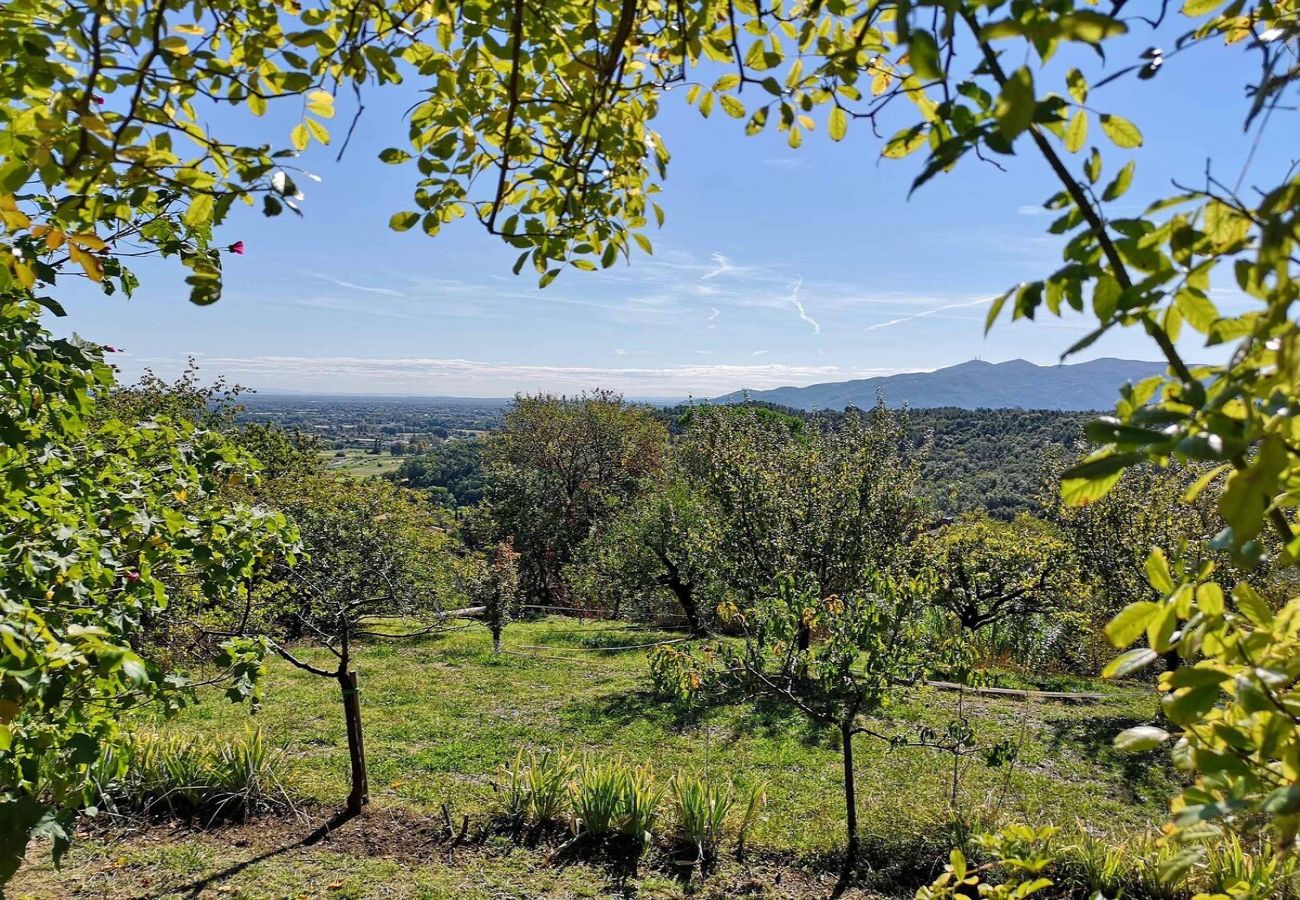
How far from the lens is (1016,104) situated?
1.65 feet

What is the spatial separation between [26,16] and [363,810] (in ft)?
18.8

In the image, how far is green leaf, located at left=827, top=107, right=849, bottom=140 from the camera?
1.39 metres

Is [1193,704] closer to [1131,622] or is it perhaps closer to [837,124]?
[1131,622]

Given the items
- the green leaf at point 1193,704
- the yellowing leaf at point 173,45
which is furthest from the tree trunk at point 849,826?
the yellowing leaf at point 173,45

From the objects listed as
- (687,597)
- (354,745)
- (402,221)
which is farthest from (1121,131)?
(687,597)

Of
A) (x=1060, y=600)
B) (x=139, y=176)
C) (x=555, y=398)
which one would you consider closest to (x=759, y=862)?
(x=139, y=176)

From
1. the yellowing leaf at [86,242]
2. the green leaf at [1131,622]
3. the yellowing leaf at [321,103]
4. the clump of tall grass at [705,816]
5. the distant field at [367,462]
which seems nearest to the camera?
the green leaf at [1131,622]

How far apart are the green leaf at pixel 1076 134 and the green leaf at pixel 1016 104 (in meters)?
0.42

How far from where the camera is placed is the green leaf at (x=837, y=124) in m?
1.39

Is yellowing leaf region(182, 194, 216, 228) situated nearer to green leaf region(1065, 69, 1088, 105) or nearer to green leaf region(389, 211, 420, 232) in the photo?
green leaf region(389, 211, 420, 232)

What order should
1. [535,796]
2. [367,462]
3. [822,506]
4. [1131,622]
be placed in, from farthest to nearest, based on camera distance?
1. [367,462]
2. [822,506]
3. [535,796]
4. [1131,622]

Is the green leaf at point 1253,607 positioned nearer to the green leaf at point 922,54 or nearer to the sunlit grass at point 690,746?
the green leaf at point 922,54

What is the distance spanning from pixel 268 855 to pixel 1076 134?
5.92 meters

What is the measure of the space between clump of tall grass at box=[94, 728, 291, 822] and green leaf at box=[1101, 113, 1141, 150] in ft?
21.1
